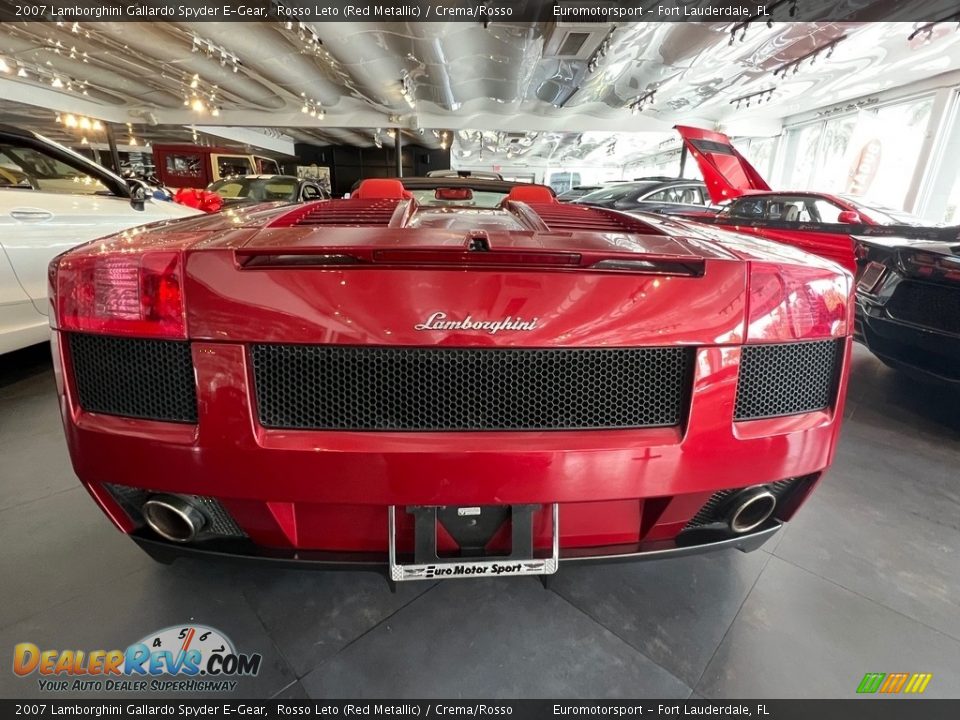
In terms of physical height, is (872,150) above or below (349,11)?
below

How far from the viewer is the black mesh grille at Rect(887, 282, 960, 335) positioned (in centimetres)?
238

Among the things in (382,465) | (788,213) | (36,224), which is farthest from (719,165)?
(36,224)

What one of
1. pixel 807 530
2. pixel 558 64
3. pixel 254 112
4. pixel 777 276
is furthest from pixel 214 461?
pixel 254 112

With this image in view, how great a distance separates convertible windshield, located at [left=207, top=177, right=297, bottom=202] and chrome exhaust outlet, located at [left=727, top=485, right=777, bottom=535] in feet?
26.6

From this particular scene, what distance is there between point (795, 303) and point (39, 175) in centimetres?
528

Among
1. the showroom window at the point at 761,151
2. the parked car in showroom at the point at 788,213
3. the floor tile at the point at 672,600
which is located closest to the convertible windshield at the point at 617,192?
the parked car in showroom at the point at 788,213

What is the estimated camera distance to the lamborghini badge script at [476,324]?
833 millimetres

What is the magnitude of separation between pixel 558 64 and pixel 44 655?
9.07 m

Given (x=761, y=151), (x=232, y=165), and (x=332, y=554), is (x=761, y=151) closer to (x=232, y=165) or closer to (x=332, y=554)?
(x=232, y=165)

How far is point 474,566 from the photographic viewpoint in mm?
950

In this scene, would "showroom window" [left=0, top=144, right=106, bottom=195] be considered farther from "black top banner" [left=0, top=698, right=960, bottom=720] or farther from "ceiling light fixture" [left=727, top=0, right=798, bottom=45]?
"ceiling light fixture" [left=727, top=0, right=798, bottom=45]

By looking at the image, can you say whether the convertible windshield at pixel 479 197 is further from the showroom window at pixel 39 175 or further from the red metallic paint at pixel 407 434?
the showroom window at pixel 39 175

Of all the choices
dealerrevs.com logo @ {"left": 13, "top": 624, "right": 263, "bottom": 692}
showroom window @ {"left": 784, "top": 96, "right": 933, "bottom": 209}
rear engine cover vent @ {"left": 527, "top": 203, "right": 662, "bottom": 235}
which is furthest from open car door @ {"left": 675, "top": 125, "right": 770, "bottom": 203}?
dealerrevs.com logo @ {"left": 13, "top": 624, "right": 263, "bottom": 692}

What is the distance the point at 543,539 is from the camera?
1009mm
